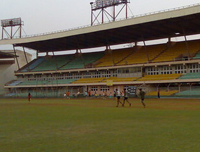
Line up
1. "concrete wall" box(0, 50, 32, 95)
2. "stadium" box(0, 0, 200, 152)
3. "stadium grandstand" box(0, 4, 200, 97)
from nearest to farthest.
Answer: "stadium" box(0, 0, 200, 152) → "stadium grandstand" box(0, 4, 200, 97) → "concrete wall" box(0, 50, 32, 95)

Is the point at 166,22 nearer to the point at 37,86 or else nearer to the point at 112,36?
the point at 112,36

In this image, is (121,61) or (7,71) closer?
(121,61)

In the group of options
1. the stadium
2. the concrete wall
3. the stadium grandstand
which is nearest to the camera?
the stadium

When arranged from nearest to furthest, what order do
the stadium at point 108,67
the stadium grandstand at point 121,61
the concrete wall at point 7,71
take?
the stadium at point 108,67 → the stadium grandstand at point 121,61 → the concrete wall at point 7,71

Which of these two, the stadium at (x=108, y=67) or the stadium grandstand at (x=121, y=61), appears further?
the stadium grandstand at (x=121, y=61)

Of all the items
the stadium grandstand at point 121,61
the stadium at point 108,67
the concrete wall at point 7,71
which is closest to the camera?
the stadium at point 108,67

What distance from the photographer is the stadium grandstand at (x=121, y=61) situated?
46750 millimetres

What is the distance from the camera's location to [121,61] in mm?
59156

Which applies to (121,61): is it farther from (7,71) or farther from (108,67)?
(7,71)

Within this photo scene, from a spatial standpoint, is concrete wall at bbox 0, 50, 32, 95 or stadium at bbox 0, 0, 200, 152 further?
concrete wall at bbox 0, 50, 32, 95

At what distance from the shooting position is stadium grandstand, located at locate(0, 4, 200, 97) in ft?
153

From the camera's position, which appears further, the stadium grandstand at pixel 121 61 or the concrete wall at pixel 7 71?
the concrete wall at pixel 7 71

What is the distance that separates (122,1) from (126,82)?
58.6 ft

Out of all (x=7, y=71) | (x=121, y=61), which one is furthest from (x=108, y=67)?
(x=7, y=71)
